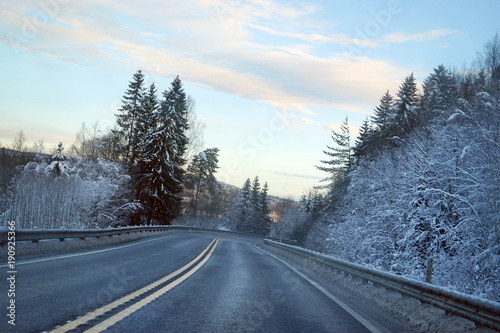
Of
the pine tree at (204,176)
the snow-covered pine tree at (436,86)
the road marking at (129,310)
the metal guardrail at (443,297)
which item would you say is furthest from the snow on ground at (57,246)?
the pine tree at (204,176)

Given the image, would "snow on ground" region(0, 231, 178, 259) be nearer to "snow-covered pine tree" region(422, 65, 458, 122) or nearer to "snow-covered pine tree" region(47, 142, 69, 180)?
"snow-covered pine tree" region(47, 142, 69, 180)

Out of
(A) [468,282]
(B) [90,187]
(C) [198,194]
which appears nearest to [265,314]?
(A) [468,282]

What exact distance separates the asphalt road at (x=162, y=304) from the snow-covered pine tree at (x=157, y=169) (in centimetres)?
3123

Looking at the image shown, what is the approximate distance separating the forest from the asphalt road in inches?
118

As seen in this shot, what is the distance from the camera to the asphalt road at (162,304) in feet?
15.8

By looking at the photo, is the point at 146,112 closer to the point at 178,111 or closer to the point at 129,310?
the point at 178,111

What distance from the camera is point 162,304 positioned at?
612cm

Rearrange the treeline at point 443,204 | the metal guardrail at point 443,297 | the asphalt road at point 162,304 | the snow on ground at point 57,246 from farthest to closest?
the treeline at point 443,204, the snow on ground at point 57,246, the metal guardrail at point 443,297, the asphalt road at point 162,304

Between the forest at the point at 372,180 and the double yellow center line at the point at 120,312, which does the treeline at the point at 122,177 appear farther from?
the double yellow center line at the point at 120,312

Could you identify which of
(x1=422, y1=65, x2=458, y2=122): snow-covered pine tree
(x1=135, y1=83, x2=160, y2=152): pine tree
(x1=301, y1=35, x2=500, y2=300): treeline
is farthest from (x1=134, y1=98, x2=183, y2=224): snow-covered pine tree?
(x1=422, y1=65, x2=458, y2=122): snow-covered pine tree

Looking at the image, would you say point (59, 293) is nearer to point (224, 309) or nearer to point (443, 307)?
point (224, 309)

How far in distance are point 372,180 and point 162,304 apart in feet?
84.0

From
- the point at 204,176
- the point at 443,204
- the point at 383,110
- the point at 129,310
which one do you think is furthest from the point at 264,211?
the point at 129,310

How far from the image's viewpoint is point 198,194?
65000 mm
